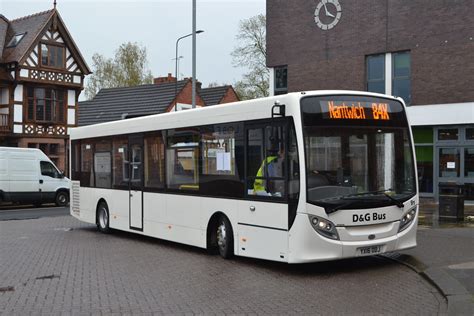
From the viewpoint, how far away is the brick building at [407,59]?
22.6 metres

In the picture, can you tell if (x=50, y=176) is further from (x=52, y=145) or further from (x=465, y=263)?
(x=465, y=263)

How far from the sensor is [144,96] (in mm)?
47812

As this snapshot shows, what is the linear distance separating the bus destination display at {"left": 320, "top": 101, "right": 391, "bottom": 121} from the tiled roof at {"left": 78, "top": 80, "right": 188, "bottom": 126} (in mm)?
36917

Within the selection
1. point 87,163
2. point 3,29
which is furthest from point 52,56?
point 87,163

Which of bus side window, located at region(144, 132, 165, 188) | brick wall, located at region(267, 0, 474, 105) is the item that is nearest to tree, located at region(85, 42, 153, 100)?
brick wall, located at region(267, 0, 474, 105)

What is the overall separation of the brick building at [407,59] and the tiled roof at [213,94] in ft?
76.7

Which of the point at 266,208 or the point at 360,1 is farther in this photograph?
the point at 360,1

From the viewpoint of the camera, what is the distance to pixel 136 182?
13.1 m

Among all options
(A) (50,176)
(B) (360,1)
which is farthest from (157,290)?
(B) (360,1)

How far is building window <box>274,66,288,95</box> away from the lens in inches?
1109

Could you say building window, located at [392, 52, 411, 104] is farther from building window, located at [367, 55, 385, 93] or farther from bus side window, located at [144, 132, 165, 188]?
bus side window, located at [144, 132, 165, 188]

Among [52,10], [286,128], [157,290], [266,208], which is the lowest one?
[157,290]

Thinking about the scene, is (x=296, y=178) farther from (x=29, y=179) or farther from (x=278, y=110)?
(x=29, y=179)

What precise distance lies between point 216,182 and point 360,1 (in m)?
17.5
